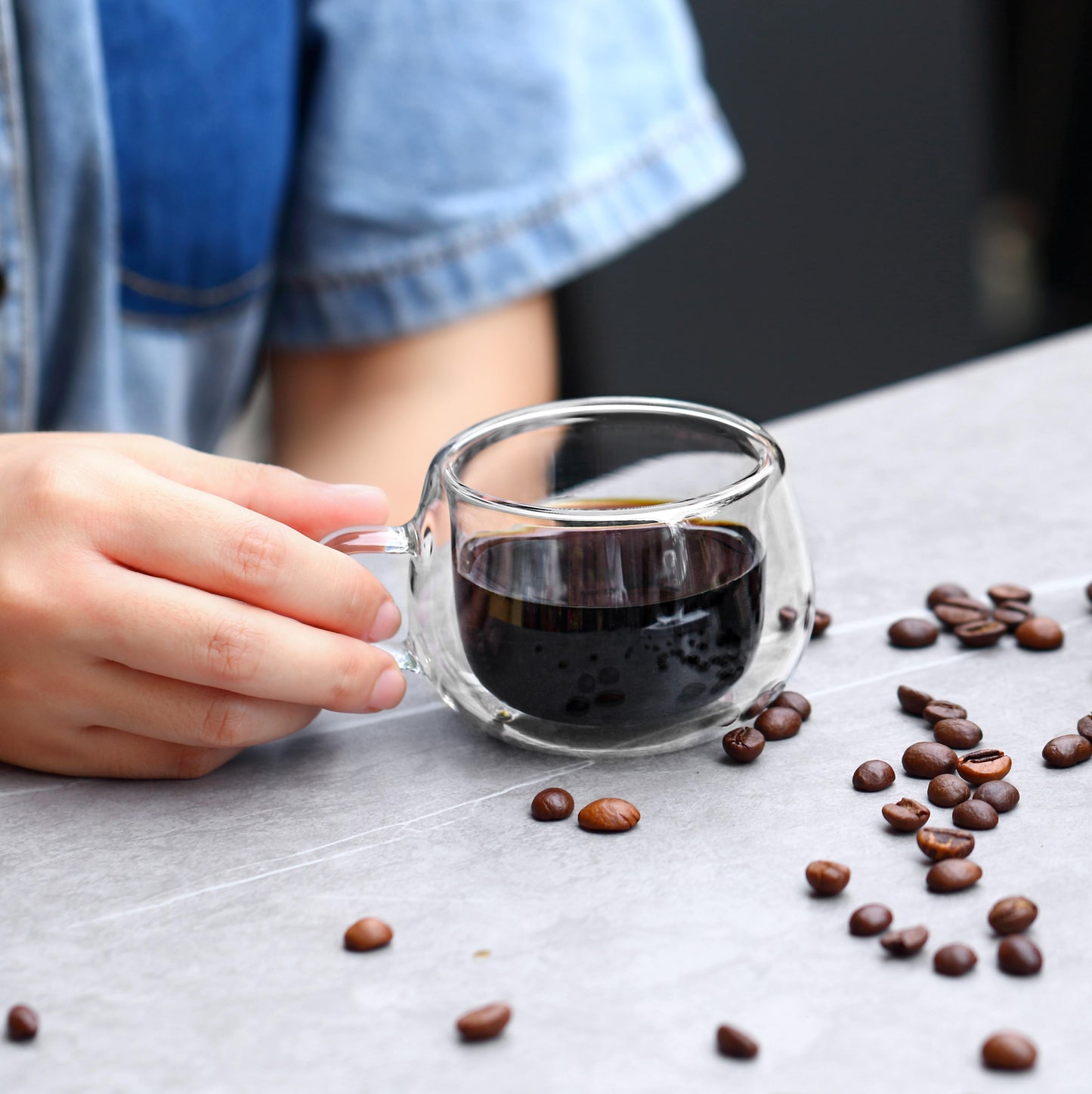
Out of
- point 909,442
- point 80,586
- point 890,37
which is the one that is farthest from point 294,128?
point 890,37

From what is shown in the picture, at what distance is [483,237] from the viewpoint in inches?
56.6

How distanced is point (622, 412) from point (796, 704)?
0.22 metres

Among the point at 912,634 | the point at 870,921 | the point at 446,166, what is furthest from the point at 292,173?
the point at 870,921

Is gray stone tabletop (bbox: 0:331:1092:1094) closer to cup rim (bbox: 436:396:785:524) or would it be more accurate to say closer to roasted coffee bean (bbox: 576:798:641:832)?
roasted coffee bean (bbox: 576:798:641:832)

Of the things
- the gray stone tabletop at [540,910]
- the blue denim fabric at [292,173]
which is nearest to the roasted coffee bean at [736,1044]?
the gray stone tabletop at [540,910]

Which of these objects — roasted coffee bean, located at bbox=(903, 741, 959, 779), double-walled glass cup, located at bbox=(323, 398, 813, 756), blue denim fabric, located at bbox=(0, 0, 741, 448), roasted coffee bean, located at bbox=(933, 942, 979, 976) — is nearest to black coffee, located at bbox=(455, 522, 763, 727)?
double-walled glass cup, located at bbox=(323, 398, 813, 756)

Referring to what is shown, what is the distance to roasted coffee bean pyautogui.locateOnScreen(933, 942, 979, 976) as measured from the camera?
1.88 ft

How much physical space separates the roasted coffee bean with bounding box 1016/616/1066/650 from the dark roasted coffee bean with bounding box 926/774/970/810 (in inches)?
7.3

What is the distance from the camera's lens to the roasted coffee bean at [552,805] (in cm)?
71

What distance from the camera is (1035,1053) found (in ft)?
1.71

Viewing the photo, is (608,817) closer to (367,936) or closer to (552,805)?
(552,805)

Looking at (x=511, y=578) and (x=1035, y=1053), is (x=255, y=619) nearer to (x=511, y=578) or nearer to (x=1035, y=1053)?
(x=511, y=578)

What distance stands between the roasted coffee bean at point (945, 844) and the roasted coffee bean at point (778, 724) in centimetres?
13

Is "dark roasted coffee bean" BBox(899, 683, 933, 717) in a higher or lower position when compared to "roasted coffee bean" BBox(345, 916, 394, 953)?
lower
